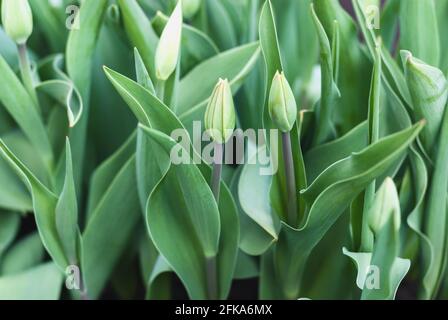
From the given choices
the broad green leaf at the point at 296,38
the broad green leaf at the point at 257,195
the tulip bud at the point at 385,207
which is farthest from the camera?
the broad green leaf at the point at 296,38

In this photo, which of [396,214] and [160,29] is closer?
[396,214]

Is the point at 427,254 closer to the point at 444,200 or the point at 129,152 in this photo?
the point at 444,200

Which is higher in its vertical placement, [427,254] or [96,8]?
[96,8]

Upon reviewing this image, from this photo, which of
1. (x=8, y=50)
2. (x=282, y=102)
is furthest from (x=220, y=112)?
(x=8, y=50)

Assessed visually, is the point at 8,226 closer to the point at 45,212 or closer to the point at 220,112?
the point at 45,212

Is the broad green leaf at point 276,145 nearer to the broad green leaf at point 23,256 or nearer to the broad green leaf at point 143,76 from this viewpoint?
the broad green leaf at point 143,76

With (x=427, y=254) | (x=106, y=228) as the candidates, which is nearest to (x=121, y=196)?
(x=106, y=228)

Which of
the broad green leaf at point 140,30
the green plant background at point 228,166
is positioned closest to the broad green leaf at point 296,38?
the green plant background at point 228,166

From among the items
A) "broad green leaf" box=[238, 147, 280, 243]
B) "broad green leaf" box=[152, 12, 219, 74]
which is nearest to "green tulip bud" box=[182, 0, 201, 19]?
"broad green leaf" box=[152, 12, 219, 74]
